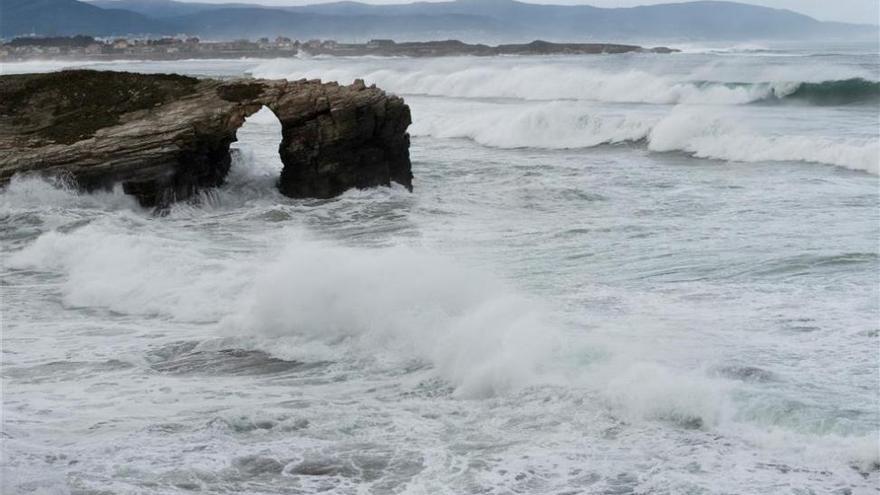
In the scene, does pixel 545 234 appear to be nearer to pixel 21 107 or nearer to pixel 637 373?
pixel 637 373

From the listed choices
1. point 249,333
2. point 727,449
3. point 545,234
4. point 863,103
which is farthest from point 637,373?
point 863,103

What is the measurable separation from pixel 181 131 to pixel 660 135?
13636 mm

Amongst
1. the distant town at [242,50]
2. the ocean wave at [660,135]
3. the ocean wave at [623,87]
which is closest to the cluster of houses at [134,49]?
the distant town at [242,50]

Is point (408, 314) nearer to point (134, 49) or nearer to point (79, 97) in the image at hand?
point (79, 97)

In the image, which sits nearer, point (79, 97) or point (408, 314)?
point (408, 314)

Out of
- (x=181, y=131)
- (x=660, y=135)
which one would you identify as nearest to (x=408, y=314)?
(x=181, y=131)

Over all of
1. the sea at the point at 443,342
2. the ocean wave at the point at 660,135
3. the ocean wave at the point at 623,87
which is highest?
the ocean wave at the point at 623,87

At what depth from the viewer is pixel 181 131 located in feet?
54.7

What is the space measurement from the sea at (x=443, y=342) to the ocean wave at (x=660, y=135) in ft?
17.5

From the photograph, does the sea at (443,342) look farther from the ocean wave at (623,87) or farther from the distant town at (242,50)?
the distant town at (242,50)

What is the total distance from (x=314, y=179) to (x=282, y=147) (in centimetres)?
77

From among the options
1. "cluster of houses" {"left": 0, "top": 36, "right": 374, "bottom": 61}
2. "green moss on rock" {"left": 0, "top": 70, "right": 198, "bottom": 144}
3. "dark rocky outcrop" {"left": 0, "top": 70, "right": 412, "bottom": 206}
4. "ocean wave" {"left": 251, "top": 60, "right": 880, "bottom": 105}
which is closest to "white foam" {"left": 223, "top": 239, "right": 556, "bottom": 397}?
"dark rocky outcrop" {"left": 0, "top": 70, "right": 412, "bottom": 206}

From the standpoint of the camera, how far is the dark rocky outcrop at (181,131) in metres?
16.4

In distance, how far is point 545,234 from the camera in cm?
1420
